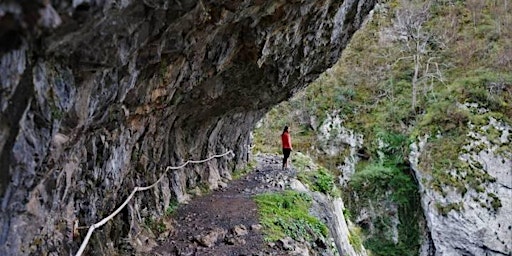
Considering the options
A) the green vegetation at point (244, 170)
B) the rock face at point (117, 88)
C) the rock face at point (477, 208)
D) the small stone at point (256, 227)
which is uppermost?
the rock face at point (117, 88)

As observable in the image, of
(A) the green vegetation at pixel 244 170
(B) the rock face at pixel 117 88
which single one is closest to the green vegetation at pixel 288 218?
(B) the rock face at pixel 117 88

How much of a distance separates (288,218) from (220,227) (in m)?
1.53

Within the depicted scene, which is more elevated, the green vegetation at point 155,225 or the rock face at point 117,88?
the rock face at point 117,88

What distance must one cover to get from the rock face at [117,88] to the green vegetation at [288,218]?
1986mm

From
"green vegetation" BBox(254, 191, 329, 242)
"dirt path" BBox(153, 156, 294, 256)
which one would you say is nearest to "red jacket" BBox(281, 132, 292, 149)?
"dirt path" BBox(153, 156, 294, 256)

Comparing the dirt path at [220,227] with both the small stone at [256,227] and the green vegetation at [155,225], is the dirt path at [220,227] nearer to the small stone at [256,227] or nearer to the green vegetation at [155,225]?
the small stone at [256,227]

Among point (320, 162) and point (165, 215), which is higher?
point (165, 215)

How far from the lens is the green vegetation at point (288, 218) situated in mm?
8266

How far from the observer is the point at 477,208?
17734 mm

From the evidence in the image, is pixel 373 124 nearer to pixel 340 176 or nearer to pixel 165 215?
pixel 340 176

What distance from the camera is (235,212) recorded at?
358 inches

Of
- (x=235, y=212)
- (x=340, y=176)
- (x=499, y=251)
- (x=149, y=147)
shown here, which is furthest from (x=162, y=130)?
(x=340, y=176)

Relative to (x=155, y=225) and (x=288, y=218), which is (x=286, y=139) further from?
(x=155, y=225)

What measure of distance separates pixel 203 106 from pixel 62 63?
20.0 feet
